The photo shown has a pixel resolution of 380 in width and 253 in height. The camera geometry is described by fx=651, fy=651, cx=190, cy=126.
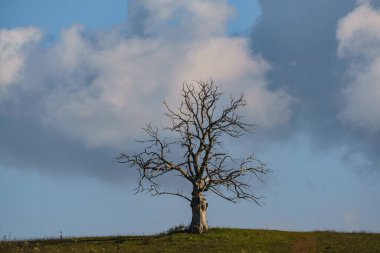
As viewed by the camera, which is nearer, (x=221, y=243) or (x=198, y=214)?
(x=221, y=243)

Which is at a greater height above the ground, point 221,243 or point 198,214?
point 198,214

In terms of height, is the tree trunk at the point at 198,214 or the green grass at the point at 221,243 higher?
the tree trunk at the point at 198,214

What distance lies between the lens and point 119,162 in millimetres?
54719

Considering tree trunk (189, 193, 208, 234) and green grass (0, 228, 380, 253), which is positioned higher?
tree trunk (189, 193, 208, 234)

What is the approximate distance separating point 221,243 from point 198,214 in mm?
6236

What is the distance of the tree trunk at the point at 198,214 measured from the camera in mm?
51541

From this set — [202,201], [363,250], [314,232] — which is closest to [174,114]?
[202,201]

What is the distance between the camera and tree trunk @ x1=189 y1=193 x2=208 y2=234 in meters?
51.5

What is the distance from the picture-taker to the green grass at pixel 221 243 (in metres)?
44.0

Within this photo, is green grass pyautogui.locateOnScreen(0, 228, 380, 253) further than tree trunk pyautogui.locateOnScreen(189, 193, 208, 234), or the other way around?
tree trunk pyautogui.locateOnScreen(189, 193, 208, 234)

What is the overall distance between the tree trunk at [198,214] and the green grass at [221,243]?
89 centimetres

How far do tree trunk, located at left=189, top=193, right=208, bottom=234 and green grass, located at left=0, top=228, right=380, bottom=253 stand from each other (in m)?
0.89

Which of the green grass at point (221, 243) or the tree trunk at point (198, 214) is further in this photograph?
the tree trunk at point (198, 214)

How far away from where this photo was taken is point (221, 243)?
46.2m
